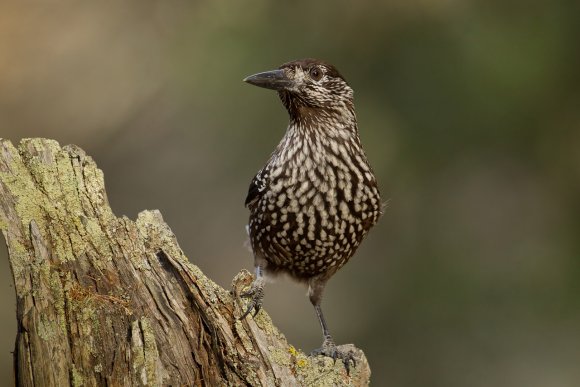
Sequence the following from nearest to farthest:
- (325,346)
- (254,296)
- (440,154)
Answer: (254,296)
(325,346)
(440,154)

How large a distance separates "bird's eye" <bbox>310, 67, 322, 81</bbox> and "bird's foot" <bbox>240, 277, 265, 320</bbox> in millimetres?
1519

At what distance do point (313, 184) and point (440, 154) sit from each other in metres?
3.41

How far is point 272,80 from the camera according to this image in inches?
220

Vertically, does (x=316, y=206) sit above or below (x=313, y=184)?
below

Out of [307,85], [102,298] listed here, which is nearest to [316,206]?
[307,85]

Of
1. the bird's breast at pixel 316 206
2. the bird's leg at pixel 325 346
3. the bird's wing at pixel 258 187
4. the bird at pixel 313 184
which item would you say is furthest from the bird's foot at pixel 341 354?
the bird's wing at pixel 258 187

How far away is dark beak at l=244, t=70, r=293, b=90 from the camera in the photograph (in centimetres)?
557

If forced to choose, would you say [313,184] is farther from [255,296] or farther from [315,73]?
[255,296]

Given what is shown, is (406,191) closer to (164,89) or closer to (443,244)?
(443,244)

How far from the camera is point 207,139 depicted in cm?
964

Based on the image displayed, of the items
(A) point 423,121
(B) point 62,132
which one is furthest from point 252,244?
(B) point 62,132

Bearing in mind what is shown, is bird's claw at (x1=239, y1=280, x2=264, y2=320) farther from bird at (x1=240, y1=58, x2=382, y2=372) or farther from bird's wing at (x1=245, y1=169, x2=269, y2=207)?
bird's wing at (x1=245, y1=169, x2=269, y2=207)

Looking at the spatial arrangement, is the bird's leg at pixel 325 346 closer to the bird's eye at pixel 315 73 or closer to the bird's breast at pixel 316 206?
the bird's breast at pixel 316 206

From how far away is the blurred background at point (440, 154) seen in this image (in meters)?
8.39
